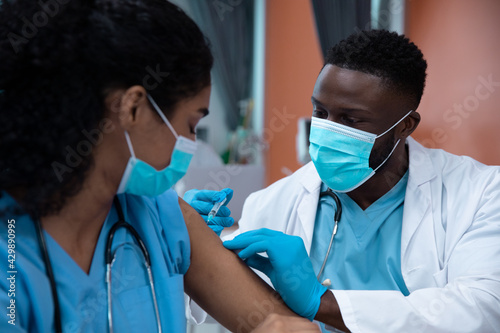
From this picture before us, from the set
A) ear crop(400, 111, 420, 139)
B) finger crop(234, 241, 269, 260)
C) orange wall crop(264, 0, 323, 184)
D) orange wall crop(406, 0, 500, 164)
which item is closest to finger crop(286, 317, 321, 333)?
finger crop(234, 241, 269, 260)

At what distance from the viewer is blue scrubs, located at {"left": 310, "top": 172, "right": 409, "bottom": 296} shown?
5.23 feet

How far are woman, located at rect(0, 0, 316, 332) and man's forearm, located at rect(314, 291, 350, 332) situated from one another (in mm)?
202

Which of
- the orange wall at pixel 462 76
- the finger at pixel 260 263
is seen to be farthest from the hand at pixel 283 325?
the orange wall at pixel 462 76

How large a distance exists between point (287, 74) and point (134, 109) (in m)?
3.87

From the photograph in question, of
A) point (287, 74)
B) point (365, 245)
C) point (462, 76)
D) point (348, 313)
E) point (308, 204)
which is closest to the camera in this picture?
point (348, 313)

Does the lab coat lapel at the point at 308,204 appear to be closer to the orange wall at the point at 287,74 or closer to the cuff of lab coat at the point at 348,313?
the cuff of lab coat at the point at 348,313

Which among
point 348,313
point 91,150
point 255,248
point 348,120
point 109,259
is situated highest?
point 91,150

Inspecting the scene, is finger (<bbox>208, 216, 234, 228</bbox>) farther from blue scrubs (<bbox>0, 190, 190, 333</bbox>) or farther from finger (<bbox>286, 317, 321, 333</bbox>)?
finger (<bbox>286, 317, 321, 333</bbox>)

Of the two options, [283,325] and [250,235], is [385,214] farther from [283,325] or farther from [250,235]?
[283,325]

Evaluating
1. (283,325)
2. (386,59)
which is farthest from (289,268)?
(386,59)

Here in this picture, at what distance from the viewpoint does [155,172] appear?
106cm

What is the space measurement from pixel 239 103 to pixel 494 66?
3992mm

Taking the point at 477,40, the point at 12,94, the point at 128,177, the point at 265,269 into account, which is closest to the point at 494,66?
the point at 477,40

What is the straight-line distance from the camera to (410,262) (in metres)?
1.55
